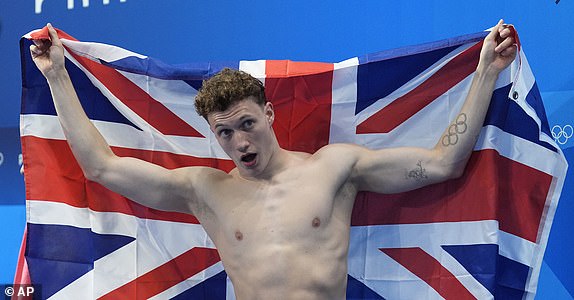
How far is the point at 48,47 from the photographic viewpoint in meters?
1.94

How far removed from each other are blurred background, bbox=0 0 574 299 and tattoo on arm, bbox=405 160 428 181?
1.96 ft

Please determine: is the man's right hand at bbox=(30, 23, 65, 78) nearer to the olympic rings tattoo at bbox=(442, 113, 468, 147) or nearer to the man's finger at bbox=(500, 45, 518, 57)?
the olympic rings tattoo at bbox=(442, 113, 468, 147)

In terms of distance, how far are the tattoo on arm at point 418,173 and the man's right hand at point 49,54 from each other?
0.93 metres

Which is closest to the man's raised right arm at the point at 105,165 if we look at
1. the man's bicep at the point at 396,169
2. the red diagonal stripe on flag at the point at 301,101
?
the red diagonal stripe on flag at the point at 301,101

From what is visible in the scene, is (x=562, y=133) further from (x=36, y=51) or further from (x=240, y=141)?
(x=36, y=51)

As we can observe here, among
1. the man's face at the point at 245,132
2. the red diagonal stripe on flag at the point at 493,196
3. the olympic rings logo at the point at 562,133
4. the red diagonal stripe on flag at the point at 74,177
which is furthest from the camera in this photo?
the olympic rings logo at the point at 562,133

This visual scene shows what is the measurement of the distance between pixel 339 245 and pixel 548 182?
1.79ft

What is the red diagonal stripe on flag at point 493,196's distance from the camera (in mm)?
1855

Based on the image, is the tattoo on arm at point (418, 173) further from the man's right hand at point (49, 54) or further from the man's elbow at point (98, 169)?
the man's right hand at point (49, 54)

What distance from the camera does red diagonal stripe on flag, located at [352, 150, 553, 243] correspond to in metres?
1.86

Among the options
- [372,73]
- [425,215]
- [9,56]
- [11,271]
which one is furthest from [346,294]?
[9,56]

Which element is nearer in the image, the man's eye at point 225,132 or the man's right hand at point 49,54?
the man's eye at point 225,132

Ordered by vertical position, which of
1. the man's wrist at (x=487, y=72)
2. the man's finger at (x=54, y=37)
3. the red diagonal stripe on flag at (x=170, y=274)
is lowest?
the red diagonal stripe on flag at (x=170, y=274)

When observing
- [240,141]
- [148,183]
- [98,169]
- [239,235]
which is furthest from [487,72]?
[98,169]
